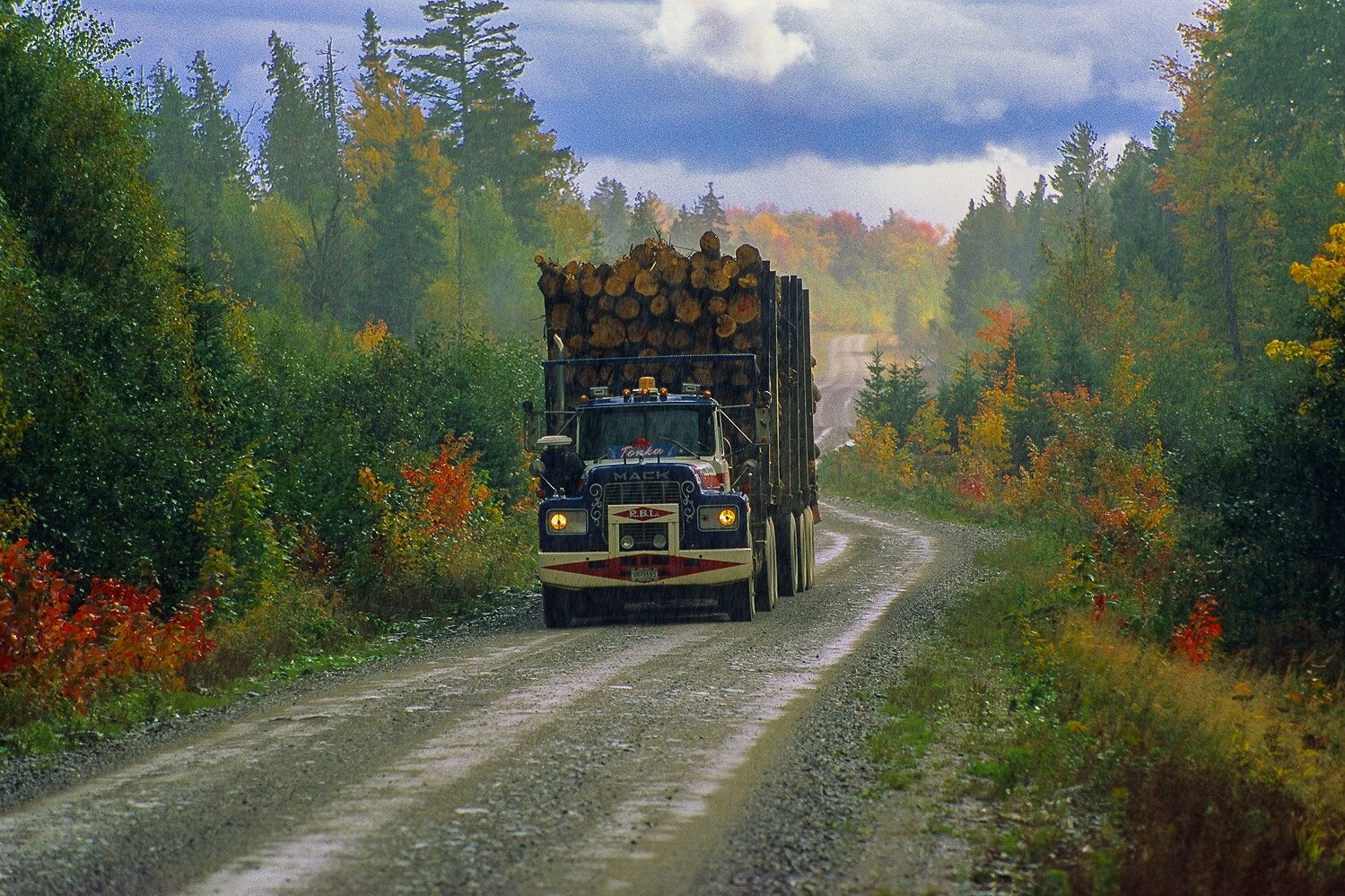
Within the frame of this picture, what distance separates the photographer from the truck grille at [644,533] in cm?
1727

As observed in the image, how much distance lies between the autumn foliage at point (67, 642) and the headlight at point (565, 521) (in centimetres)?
461

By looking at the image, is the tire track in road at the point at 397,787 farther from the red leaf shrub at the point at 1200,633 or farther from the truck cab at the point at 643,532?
the red leaf shrub at the point at 1200,633

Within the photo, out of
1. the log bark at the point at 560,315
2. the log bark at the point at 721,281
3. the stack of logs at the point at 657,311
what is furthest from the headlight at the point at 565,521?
the log bark at the point at 721,281

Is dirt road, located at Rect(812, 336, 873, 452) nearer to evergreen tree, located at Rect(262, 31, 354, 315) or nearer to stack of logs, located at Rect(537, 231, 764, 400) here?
evergreen tree, located at Rect(262, 31, 354, 315)

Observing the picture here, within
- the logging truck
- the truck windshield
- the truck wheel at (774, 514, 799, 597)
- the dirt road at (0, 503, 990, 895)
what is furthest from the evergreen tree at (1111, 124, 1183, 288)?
the dirt road at (0, 503, 990, 895)

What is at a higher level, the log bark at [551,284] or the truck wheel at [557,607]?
the log bark at [551,284]

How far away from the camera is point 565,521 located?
57.0 ft

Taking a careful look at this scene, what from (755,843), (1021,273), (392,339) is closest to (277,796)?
(755,843)

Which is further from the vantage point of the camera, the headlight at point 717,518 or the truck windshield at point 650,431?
the truck windshield at point 650,431

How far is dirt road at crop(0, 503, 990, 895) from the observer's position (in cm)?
690

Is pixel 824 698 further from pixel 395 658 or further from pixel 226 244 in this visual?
pixel 226 244

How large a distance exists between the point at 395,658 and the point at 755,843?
8442 millimetres

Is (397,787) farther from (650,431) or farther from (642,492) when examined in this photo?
(650,431)

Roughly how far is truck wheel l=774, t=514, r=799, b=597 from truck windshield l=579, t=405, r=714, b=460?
2.74 metres
